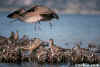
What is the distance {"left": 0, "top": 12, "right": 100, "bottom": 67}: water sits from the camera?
5188mm

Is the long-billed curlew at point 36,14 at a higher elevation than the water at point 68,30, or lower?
higher

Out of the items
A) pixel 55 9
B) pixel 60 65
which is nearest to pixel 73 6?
pixel 55 9

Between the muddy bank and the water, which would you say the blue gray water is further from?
the muddy bank

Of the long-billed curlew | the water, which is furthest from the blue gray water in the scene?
the long-billed curlew

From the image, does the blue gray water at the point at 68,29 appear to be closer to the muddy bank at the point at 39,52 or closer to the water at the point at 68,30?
the water at the point at 68,30

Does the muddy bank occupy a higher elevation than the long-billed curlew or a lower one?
lower

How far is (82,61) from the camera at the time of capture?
203 inches

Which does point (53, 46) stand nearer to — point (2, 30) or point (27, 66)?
point (27, 66)

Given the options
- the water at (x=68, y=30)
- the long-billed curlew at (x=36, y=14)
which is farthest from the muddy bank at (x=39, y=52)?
the long-billed curlew at (x=36, y=14)

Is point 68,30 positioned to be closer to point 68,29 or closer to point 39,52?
point 68,29

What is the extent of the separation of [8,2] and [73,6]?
1502mm

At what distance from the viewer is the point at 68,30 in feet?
17.1

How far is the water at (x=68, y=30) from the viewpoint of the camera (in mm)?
5188

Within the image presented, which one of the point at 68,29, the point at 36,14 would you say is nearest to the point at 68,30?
the point at 68,29
